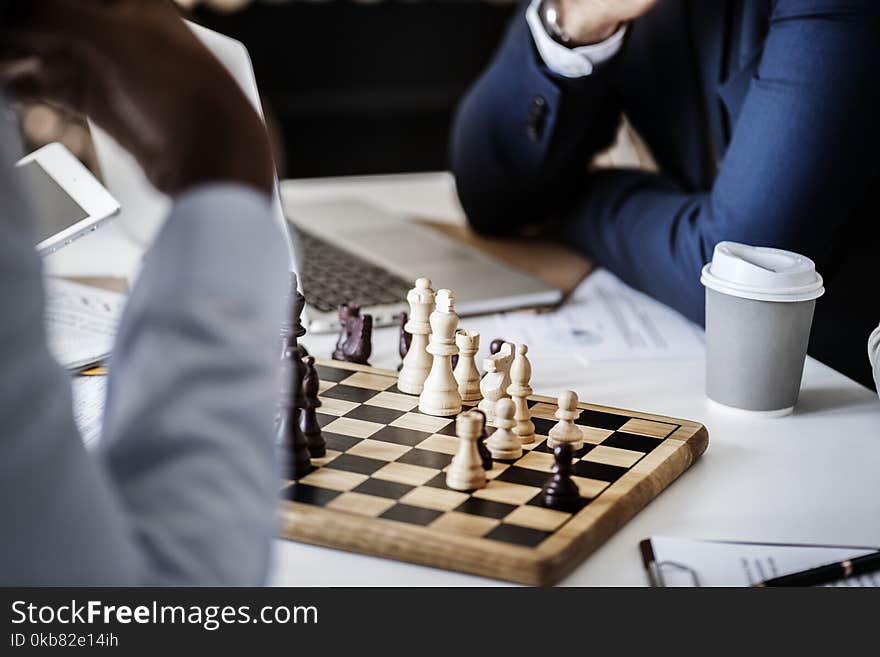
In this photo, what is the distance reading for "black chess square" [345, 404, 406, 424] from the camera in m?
1.13

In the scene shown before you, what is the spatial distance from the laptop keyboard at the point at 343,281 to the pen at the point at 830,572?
2.63 feet

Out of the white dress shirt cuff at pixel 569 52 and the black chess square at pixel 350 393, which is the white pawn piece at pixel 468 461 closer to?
the black chess square at pixel 350 393

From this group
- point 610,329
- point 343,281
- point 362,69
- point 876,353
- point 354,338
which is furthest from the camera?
point 362,69

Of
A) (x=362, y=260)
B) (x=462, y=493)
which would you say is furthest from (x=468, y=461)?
(x=362, y=260)

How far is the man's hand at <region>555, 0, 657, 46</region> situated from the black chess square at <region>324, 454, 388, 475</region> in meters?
0.89

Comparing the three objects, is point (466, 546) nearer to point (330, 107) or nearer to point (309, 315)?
point (309, 315)

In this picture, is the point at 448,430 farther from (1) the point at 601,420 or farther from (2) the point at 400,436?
(1) the point at 601,420

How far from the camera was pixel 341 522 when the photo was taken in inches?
35.4

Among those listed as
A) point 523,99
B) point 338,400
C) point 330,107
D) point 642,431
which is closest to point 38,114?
point 330,107

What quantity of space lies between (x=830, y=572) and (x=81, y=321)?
0.93 meters

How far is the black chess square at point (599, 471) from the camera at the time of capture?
997 millimetres

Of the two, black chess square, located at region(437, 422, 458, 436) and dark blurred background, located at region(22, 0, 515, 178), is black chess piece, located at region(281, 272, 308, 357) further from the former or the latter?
dark blurred background, located at region(22, 0, 515, 178)

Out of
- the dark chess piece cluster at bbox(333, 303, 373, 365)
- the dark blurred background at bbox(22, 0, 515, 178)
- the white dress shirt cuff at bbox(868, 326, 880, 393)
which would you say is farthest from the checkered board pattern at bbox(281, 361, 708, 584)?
the dark blurred background at bbox(22, 0, 515, 178)

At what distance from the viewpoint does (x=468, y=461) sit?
3.18ft
